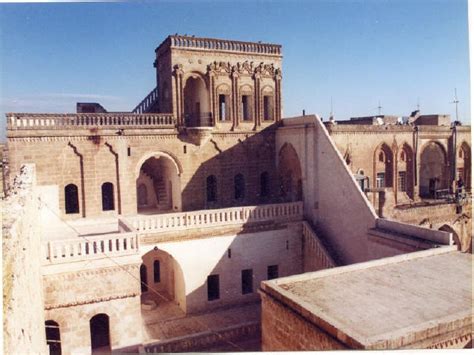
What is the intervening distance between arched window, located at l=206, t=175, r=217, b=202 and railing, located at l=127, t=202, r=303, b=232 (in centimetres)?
375

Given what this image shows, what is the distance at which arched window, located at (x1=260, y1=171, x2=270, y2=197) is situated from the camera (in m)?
22.6

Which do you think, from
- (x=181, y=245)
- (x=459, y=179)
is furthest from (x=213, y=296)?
(x=459, y=179)

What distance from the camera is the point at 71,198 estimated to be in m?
18.7

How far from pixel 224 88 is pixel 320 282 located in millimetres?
14024

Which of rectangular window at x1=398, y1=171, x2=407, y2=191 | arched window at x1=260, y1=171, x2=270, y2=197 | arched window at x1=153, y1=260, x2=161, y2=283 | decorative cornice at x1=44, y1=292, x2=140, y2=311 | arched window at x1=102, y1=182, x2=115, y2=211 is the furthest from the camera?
rectangular window at x1=398, y1=171, x2=407, y2=191

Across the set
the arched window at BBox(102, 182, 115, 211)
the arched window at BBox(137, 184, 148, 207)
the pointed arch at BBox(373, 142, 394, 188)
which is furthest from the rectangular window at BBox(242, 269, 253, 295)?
the pointed arch at BBox(373, 142, 394, 188)

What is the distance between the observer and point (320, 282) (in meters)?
9.80

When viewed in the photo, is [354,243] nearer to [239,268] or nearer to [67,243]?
[239,268]

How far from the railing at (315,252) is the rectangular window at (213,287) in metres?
4.24

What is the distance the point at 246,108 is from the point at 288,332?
15.7 m

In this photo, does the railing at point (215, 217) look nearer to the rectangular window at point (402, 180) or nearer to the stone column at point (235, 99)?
the stone column at point (235, 99)

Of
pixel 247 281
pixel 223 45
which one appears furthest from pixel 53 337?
pixel 223 45

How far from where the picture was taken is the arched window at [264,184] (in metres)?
22.6

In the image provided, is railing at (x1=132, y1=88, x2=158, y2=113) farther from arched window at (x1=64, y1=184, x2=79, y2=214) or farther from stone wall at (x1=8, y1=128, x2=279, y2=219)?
arched window at (x1=64, y1=184, x2=79, y2=214)
